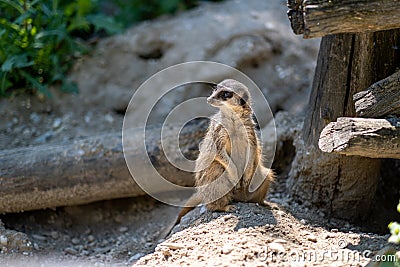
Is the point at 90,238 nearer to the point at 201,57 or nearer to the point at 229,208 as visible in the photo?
the point at 229,208

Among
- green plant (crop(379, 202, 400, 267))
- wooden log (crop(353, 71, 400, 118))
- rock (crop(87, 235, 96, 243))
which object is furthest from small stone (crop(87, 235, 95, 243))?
green plant (crop(379, 202, 400, 267))

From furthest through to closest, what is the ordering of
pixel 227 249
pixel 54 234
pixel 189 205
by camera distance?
1. pixel 54 234
2. pixel 189 205
3. pixel 227 249

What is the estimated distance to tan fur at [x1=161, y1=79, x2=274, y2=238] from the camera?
3.65 meters

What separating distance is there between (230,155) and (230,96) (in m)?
0.37

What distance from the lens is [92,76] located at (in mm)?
5605

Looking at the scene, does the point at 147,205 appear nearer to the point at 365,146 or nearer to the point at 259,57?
the point at 259,57

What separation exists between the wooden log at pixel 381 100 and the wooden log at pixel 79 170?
5.13 ft

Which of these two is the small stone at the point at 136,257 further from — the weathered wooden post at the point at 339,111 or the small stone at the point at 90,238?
the weathered wooden post at the point at 339,111

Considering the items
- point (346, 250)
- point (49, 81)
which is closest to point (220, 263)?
point (346, 250)

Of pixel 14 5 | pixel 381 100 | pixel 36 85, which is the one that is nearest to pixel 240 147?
pixel 381 100

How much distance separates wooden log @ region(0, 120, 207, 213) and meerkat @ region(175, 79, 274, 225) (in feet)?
2.29

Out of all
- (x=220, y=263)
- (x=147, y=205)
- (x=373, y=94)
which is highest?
(x=373, y=94)

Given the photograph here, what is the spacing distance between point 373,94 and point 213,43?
2670 millimetres

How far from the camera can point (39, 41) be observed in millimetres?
5098
